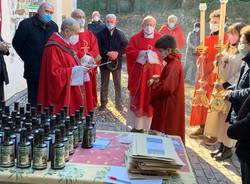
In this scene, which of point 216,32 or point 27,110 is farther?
point 216,32

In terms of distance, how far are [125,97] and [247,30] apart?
6144 mm

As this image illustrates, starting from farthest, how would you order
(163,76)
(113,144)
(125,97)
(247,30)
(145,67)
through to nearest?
(125,97)
(145,67)
(163,76)
(247,30)
(113,144)

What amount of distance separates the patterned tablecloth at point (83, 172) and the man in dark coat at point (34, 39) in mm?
3219

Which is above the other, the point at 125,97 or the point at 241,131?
the point at 241,131

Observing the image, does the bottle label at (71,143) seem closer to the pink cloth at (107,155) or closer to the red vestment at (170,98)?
the pink cloth at (107,155)

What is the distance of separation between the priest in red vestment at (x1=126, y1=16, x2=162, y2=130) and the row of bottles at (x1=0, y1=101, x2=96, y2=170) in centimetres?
339

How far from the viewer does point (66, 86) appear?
15.5 feet

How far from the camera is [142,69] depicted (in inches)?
251

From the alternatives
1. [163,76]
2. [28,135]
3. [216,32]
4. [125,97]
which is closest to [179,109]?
[163,76]

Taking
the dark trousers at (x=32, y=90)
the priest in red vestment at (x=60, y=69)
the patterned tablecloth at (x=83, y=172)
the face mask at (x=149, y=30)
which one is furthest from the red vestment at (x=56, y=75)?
the face mask at (x=149, y=30)

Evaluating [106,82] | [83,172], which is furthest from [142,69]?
[83,172]

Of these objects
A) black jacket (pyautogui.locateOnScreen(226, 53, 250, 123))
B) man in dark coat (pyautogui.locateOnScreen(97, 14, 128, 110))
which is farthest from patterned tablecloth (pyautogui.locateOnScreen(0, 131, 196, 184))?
man in dark coat (pyautogui.locateOnScreen(97, 14, 128, 110))

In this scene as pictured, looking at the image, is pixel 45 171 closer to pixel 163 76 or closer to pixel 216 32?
pixel 163 76

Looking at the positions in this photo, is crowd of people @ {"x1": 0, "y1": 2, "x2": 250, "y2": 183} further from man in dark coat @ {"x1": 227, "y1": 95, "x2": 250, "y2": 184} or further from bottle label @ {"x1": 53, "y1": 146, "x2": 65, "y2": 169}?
bottle label @ {"x1": 53, "y1": 146, "x2": 65, "y2": 169}
